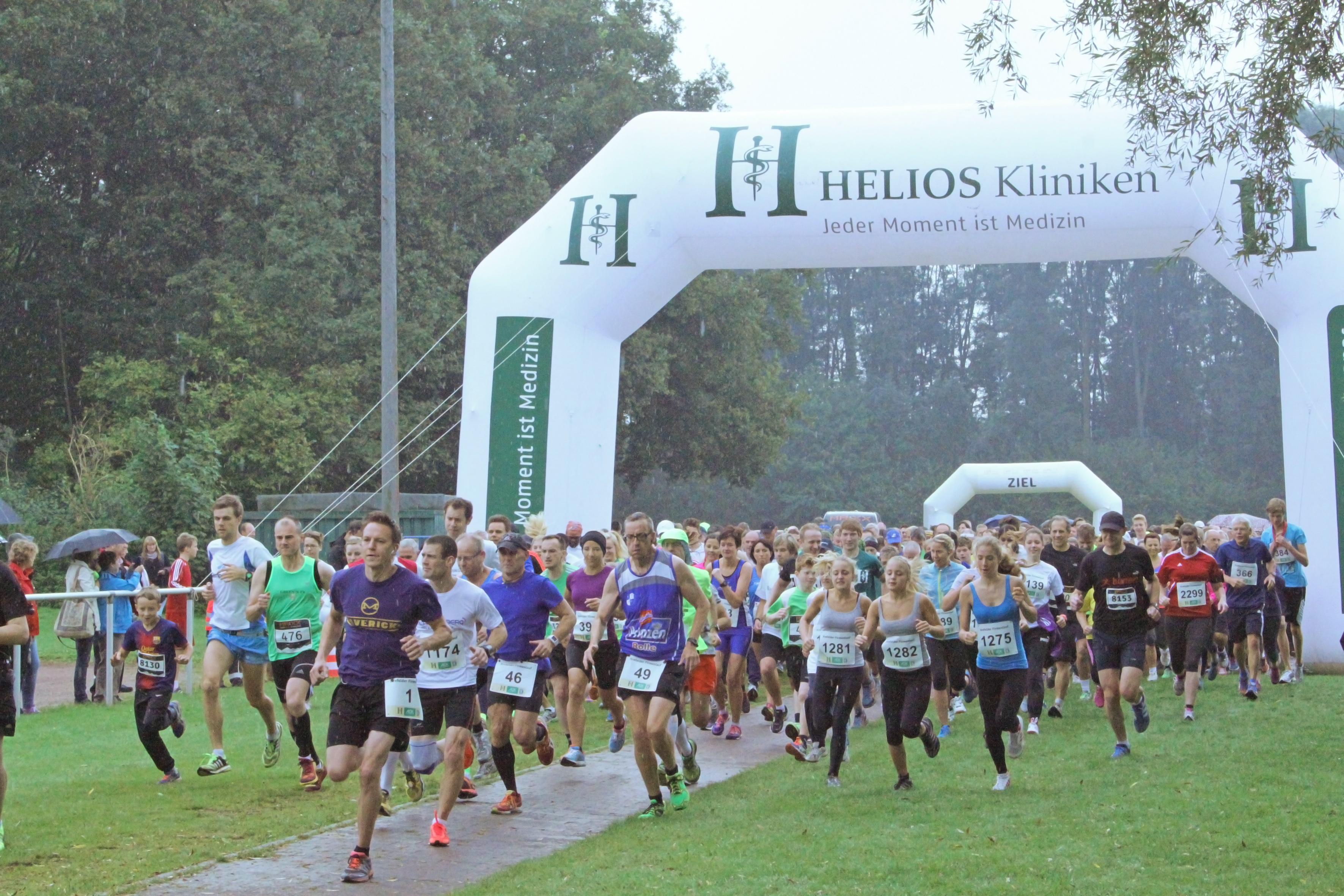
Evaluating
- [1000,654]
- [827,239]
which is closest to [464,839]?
[1000,654]

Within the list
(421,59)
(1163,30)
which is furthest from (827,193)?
(421,59)

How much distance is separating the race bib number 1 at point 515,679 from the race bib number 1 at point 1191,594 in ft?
20.3

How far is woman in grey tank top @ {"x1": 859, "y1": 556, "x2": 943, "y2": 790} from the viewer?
29.8 ft

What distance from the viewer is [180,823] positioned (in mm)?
8289

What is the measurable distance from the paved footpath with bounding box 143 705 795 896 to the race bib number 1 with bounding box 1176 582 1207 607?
380 cm

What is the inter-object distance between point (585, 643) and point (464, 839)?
266 centimetres

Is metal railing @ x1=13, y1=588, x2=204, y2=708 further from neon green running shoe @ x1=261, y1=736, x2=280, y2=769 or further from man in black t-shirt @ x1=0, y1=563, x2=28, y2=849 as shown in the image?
man in black t-shirt @ x1=0, y1=563, x2=28, y2=849

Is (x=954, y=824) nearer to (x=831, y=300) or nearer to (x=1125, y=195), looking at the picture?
(x=1125, y=195)

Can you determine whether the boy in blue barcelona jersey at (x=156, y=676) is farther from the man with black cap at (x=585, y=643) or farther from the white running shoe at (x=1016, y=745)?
the white running shoe at (x=1016, y=745)

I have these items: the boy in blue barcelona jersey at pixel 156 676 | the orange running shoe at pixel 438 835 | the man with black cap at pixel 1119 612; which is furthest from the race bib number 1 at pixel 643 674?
the man with black cap at pixel 1119 612

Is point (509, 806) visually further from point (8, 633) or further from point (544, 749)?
point (8, 633)

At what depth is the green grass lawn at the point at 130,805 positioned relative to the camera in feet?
23.8

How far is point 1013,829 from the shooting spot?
25.9 ft

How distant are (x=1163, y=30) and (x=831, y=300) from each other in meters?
75.0
